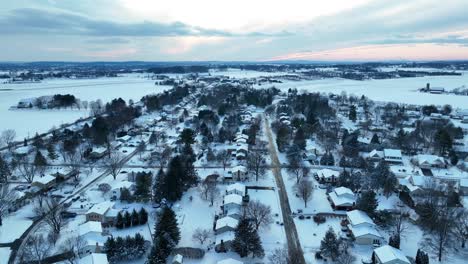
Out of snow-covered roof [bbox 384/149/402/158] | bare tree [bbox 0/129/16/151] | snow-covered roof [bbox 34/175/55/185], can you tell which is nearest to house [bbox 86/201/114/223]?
snow-covered roof [bbox 34/175/55/185]

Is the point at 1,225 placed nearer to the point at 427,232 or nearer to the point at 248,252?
the point at 248,252

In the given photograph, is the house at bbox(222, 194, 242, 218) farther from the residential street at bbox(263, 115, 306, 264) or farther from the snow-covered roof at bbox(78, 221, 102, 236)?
the snow-covered roof at bbox(78, 221, 102, 236)

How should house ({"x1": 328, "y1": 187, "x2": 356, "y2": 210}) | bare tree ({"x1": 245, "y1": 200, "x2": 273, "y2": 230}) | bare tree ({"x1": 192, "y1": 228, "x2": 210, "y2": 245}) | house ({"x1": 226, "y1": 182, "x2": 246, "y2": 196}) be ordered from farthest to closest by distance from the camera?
house ({"x1": 226, "y1": 182, "x2": 246, "y2": 196})
house ({"x1": 328, "y1": 187, "x2": 356, "y2": 210})
bare tree ({"x1": 245, "y1": 200, "x2": 273, "y2": 230})
bare tree ({"x1": 192, "y1": 228, "x2": 210, "y2": 245})

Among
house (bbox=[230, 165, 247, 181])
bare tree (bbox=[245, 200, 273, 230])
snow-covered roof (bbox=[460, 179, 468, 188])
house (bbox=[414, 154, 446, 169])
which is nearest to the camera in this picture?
bare tree (bbox=[245, 200, 273, 230])

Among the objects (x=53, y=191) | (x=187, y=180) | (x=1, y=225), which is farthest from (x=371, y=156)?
(x=1, y=225)

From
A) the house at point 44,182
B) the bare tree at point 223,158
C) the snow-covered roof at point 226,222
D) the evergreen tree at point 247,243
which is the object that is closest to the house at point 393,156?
the bare tree at point 223,158

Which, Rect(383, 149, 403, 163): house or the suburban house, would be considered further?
Rect(383, 149, 403, 163): house

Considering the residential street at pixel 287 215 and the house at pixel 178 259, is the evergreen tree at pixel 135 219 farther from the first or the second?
the residential street at pixel 287 215
